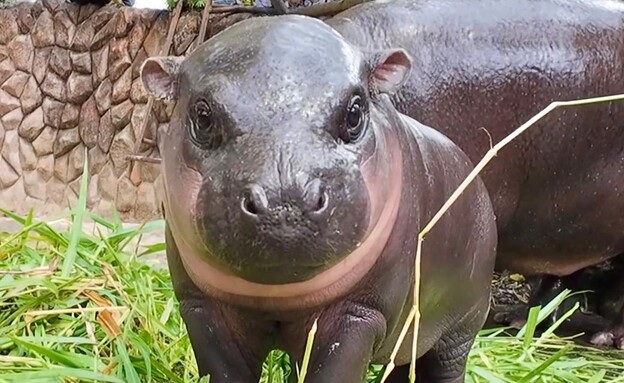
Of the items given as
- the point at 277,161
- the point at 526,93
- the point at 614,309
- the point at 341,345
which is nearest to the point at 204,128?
the point at 277,161

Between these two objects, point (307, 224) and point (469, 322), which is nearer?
point (307, 224)

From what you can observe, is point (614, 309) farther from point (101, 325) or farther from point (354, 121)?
point (354, 121)

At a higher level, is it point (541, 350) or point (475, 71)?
point (475, 71)

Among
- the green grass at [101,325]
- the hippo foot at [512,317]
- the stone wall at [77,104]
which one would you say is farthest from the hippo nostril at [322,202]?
the stone wall at [77,104]

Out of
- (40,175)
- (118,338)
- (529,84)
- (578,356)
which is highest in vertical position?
(529,84)

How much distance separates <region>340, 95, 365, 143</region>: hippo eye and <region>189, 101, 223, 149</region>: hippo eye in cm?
9

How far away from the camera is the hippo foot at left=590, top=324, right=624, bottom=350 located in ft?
5.76

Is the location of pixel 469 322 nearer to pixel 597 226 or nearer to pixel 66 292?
pixel 66 292

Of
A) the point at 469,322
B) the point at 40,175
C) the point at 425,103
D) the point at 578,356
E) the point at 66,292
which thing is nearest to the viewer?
the point at 469,322

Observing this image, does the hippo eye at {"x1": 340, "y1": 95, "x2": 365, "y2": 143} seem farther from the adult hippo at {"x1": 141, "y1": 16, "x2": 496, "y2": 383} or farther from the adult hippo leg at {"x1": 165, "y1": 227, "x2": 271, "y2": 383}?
the adult hippo leg at {"x1": 165, "y1": 227, "x2": 271, "y2": 383}

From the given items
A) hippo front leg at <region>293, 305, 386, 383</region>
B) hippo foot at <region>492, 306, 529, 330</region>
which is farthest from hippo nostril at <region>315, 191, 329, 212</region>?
hippo foot at <region>492, 306, 529, 330</region>

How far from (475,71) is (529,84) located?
3.7 inches

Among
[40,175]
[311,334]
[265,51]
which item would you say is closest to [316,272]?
[311,334]

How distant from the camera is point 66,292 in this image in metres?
1.17
